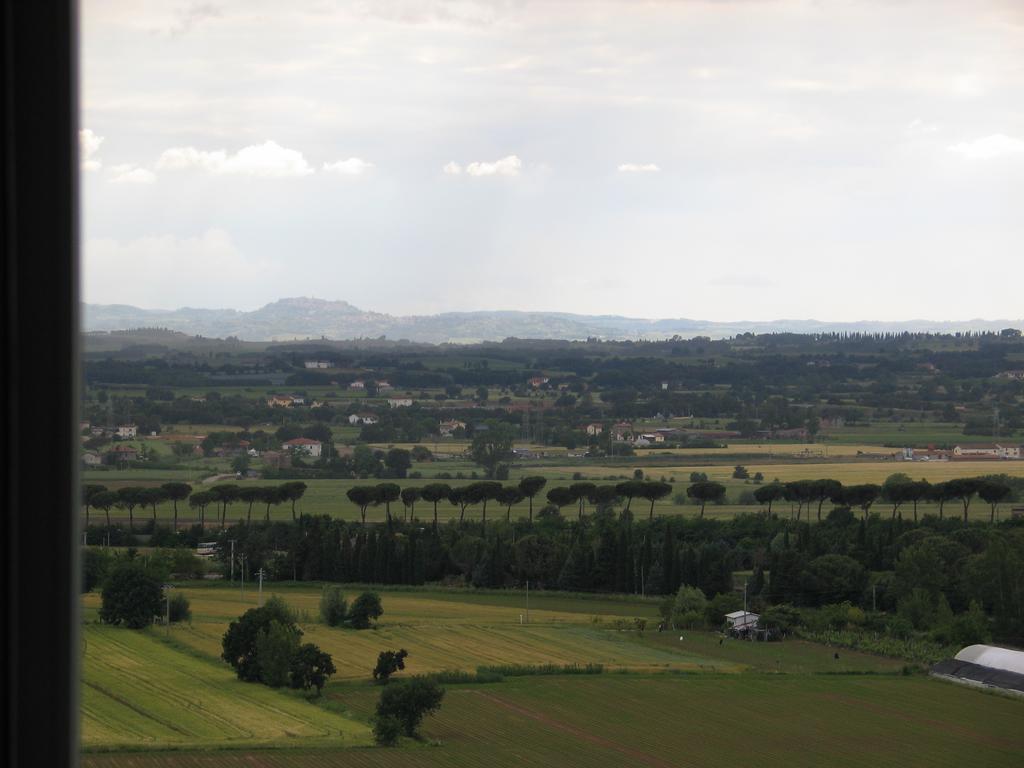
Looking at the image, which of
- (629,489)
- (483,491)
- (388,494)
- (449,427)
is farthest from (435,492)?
(449,427)

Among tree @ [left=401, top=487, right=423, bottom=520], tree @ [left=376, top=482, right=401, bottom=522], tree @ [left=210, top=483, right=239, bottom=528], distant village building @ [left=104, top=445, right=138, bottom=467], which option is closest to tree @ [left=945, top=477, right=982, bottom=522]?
tree @ [left=401, top=487, right=423, bottom=520]

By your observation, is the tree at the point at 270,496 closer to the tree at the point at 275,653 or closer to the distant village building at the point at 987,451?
the tree at the point at 275,653

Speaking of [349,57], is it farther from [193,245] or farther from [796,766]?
[796,766]

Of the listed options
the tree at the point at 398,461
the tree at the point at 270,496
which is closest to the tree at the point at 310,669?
the tree at the point at 270,496

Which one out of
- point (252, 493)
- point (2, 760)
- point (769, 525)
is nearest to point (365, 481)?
point (252, 493)

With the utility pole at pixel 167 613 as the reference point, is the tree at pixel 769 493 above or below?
above

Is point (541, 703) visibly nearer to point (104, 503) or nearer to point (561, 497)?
point (561, 497)
